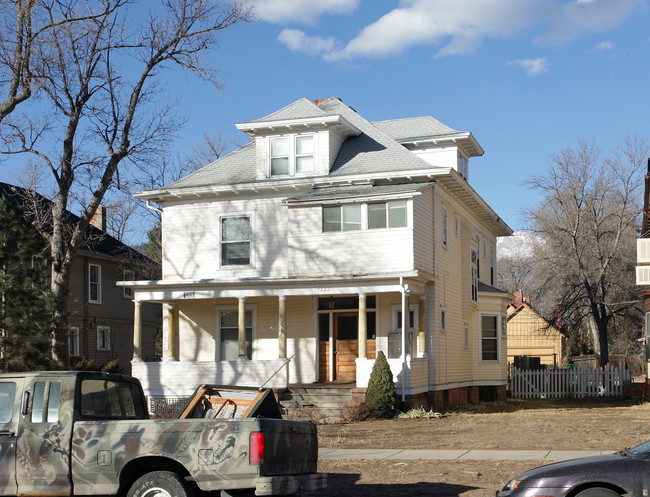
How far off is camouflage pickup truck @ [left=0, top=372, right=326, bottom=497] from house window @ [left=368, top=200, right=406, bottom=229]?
555 inches

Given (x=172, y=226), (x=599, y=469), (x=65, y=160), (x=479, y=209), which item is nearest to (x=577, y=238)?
(x=479, y=209)

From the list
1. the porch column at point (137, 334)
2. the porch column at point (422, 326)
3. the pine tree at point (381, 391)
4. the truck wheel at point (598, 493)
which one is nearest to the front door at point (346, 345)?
the porch column at point (422, 326)

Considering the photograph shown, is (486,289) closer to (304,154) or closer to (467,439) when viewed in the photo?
(304,154)

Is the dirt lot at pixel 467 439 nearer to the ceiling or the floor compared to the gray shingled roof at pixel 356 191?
nearer to the floor

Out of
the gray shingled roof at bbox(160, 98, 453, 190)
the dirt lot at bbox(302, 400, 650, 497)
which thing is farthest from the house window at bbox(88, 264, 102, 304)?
the dirt lot at bbox(302, 400, 650, 497)

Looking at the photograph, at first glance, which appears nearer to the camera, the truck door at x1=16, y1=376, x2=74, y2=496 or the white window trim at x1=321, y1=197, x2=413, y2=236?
the truck door at x1=16, y1=376, x2=74, y2=496

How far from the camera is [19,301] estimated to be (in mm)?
20609

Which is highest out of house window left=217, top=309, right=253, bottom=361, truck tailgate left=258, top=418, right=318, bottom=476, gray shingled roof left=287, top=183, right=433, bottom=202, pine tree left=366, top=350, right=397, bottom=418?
gray shingled roof left=287, top=183, right=433, bottom=202

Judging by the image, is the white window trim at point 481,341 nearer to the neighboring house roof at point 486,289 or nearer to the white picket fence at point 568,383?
the neighboring house roof at point 486,289

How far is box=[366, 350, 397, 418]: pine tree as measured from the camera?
21.3 m

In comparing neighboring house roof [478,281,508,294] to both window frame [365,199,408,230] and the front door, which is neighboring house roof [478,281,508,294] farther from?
window frame [365,199,408,230]

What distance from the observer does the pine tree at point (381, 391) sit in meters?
21.3

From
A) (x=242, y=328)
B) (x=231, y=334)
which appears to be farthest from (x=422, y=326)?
(x=231, y=334)

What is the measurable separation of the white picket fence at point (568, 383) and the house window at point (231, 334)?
12.5 metres
